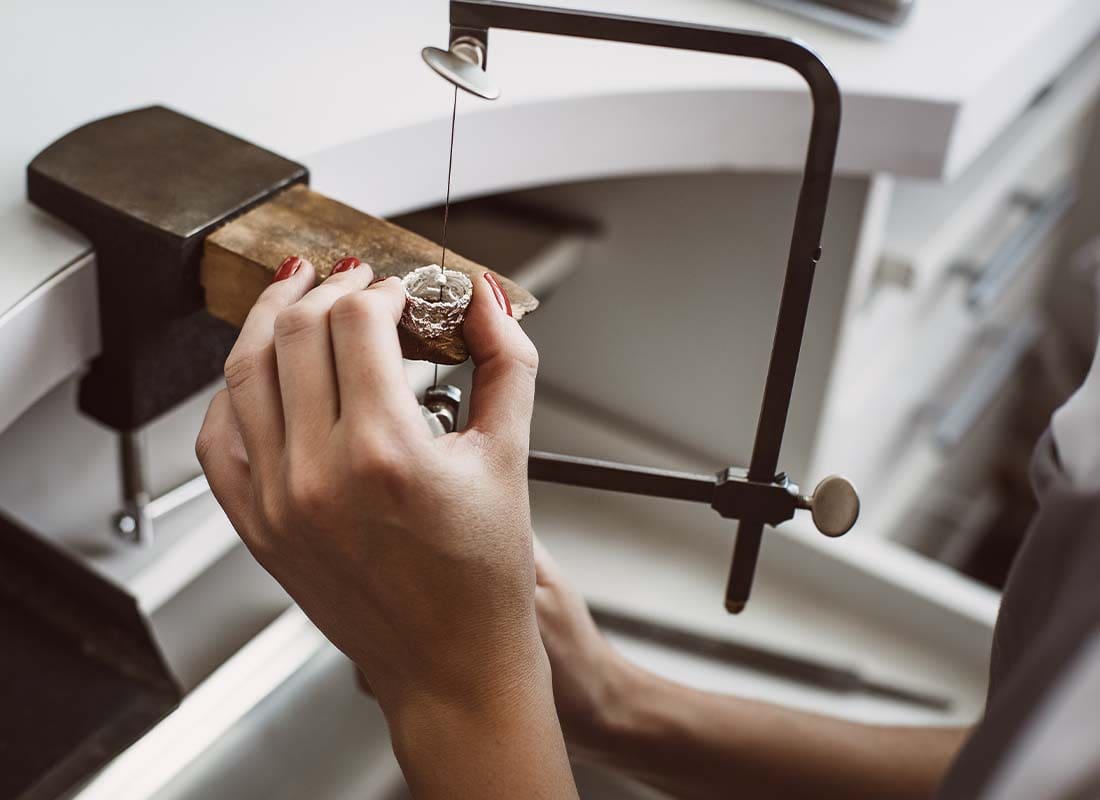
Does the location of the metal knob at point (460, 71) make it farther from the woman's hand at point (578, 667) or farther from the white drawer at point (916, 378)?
the white drawer at point (916, 378)

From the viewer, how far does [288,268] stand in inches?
17.0

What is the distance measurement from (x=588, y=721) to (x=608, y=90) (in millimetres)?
357

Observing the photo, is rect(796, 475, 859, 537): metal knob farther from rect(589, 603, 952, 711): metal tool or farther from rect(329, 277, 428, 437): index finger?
rect(589, 603, 952, 711): metal tool

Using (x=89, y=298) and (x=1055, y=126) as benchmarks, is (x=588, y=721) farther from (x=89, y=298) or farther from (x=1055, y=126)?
(x=1055, y=126)

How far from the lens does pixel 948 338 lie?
1.28 meters

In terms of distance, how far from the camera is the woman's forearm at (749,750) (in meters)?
0.64

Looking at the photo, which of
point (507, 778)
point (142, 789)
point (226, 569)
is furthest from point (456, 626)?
point (226, 569)

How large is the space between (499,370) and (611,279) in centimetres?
56

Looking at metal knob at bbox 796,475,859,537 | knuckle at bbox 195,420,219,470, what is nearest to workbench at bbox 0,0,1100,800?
knuckle at bbox 195,420,219,470

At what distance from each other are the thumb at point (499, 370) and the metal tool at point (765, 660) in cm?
43

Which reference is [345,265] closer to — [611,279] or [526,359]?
[526,359]

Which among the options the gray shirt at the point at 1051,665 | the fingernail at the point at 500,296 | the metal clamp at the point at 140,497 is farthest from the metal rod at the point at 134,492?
the gray shirt at the point at 1051,665

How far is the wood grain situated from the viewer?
451mm

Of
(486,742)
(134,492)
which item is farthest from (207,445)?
(134,492)
